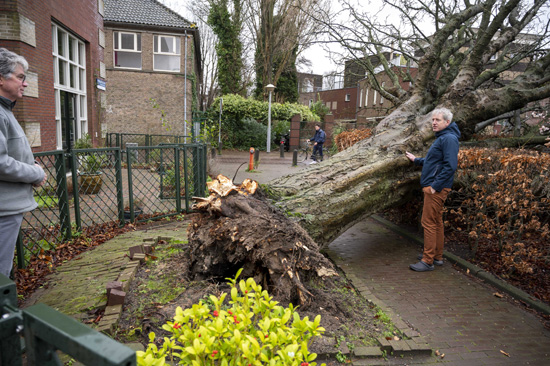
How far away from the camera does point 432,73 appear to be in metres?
7.89

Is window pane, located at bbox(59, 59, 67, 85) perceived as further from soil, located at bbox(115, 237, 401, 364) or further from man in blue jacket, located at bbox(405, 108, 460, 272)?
man in blue jacket, located at bbox(405, 108, 460, 272)

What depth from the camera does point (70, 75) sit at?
11.3 meters

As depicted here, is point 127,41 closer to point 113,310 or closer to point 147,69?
point 147,69

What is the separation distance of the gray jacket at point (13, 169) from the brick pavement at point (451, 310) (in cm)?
356

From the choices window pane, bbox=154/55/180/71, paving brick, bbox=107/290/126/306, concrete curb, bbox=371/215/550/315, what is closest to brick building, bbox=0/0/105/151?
paving brick, bbox=107/290/126/306

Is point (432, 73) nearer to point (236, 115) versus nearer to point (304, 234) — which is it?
point (304, 234)

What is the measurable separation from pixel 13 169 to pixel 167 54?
21378mm

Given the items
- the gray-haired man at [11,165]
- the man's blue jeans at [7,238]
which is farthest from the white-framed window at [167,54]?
the man's blue jeans at [7,238]

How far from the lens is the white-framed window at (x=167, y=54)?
71.8 ft

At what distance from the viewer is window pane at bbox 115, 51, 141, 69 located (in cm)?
2175

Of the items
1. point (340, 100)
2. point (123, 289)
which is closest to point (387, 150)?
point (123, 289)

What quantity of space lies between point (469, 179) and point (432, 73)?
10.9 ft

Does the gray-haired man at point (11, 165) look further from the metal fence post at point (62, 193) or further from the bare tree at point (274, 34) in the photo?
the bare tree at point (274, 34)

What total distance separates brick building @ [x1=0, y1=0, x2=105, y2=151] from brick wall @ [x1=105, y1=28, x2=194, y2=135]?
8483 mm
